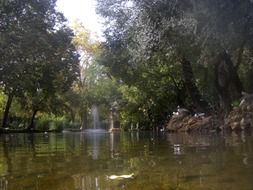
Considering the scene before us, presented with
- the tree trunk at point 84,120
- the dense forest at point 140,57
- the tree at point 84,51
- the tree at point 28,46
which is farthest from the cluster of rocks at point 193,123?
the tree trunk at point 84,120

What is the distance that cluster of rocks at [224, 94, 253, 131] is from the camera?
15664mm

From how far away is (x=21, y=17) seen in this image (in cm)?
2497

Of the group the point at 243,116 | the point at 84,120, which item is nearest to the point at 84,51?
the point at 84,120

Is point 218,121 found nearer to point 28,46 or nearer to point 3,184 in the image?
point 28,46

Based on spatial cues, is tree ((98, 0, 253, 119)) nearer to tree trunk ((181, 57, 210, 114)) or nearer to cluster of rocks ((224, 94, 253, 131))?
tree trunk ((181, 57, 210, 114))

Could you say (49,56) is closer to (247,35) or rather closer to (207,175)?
(247,35)

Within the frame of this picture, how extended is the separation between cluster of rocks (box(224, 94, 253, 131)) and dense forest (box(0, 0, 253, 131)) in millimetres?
1221

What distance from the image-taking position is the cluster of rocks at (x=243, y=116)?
15.7 m

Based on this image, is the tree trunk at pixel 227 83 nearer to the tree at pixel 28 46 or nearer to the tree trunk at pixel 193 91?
the tree trunk at pixel 193 91

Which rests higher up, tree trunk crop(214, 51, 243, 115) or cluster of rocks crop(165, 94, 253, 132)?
tree trunk crop(214, 51, 243, 115)

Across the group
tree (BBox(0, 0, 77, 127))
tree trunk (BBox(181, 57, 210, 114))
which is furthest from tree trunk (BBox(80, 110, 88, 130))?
tree trunk (BBox(181, 57, 210, 114))

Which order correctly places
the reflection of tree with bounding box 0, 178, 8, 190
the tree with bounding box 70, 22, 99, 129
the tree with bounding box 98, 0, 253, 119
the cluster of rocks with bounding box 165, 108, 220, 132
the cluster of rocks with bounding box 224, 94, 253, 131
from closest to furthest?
the reflection of tree with bounding box 0, 178, 8, 190
the tree with bounding box 98, 0, 253, 119
the cluster of rocks with bounding box 224, 94, 253, 131
the cluster of rocks with bounding box 165, 108, 220, 132
the tree with bounding box 70, 22, 99, 129

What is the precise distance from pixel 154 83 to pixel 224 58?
14.4m

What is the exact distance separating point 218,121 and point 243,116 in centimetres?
330
